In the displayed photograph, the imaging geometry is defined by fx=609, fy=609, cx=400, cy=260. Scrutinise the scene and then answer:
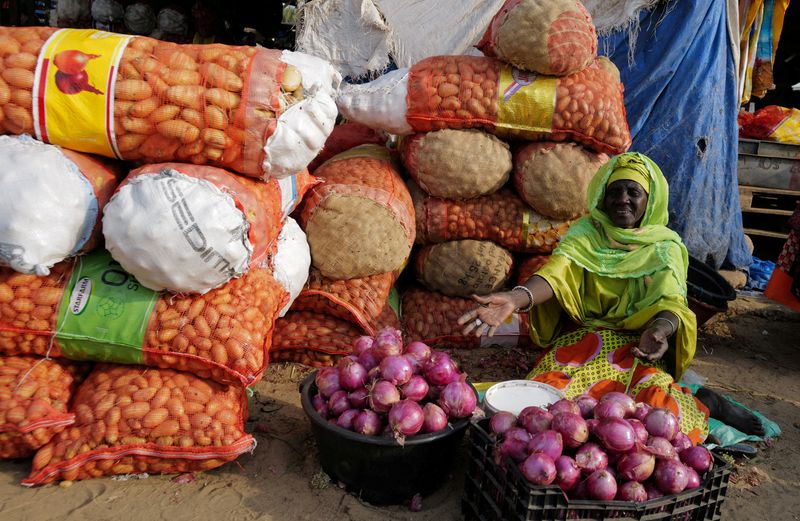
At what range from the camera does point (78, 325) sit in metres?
2.09

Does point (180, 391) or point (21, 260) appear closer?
point (21, 260)

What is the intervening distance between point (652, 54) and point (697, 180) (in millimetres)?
966

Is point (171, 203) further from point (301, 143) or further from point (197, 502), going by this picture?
point (197, 502)

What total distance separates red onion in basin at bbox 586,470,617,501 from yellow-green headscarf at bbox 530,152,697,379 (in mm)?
1096

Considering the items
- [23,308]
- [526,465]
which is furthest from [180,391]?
[526,465]

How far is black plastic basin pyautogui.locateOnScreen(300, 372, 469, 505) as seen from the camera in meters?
1.94

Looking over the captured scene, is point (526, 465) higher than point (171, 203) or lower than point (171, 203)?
lower

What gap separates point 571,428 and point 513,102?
6.20ft

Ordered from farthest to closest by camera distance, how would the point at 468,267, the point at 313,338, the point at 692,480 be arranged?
the point at 468,267
the point at 313,338
the point at 692,480

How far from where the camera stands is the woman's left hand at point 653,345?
2422 mm

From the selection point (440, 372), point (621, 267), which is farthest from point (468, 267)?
point (440, 372)

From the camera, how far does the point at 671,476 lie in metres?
1.72

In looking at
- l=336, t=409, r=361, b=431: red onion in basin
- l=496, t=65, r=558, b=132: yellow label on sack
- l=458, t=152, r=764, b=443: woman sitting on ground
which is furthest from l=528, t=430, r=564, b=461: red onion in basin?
l=496, t=65, r=558, b=132: yellow label on sack

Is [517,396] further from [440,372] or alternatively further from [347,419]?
[347,419]
